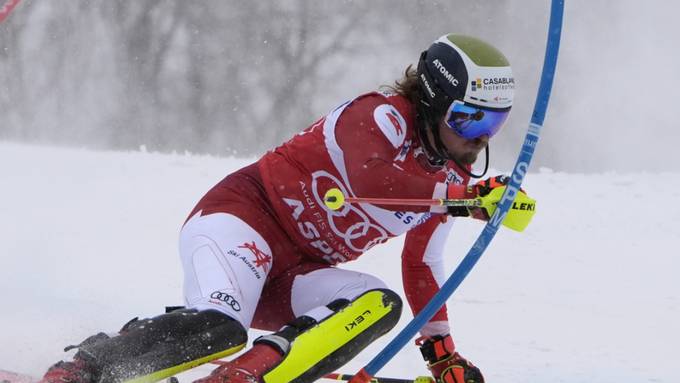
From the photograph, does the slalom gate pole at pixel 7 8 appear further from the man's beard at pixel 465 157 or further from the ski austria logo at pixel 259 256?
the man's beard at pixel 465 157

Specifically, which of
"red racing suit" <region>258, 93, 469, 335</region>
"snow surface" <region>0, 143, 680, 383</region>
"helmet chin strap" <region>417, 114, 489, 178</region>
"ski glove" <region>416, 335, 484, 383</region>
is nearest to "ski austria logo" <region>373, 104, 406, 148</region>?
"red racing suit" <region>258, 93, 469, 335</region>

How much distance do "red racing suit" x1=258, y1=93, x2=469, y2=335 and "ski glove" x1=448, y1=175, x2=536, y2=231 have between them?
0.44 ft

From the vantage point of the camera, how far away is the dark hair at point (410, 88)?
11.9 ft

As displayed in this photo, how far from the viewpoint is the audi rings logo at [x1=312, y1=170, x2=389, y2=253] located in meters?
3.63

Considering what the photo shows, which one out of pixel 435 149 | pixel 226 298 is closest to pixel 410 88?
pixel 435 149

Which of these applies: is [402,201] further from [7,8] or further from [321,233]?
[7,8]

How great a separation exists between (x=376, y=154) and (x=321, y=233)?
0.55 m

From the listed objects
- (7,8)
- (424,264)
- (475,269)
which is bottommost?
(424,264)

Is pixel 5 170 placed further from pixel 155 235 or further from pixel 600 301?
pixel 600 301

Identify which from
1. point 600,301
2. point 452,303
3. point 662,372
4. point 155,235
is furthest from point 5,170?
point 662,372

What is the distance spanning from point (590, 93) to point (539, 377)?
2924 cm

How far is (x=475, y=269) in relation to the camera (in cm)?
677

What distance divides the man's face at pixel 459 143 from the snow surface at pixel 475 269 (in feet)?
4.54

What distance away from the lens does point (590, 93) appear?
106 ft
